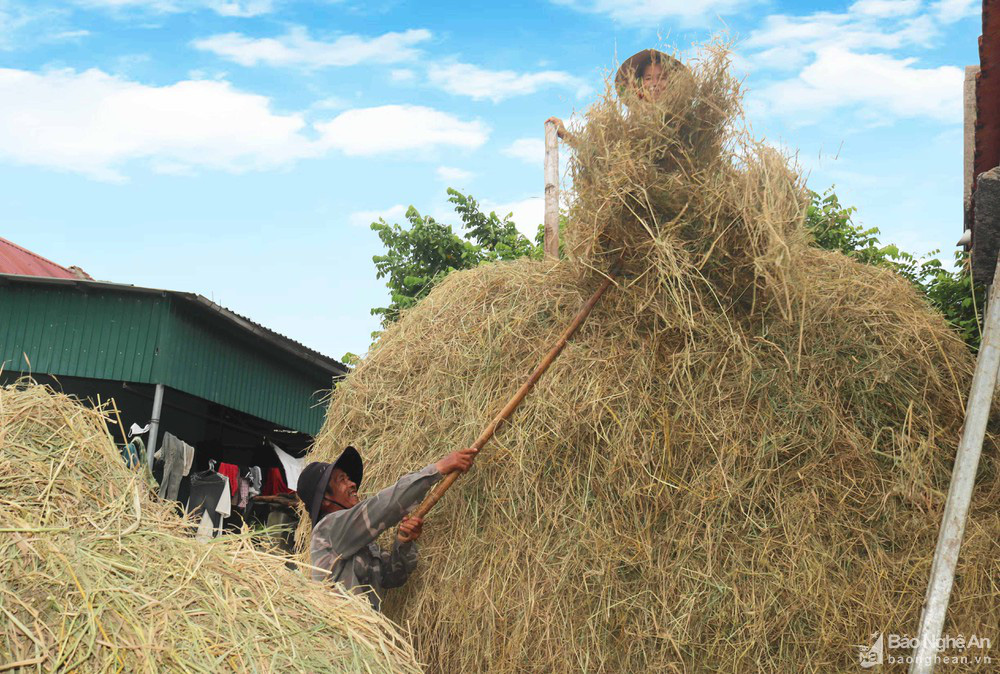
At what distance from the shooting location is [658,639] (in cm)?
445

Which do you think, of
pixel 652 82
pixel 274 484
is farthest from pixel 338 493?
pixel 274 484

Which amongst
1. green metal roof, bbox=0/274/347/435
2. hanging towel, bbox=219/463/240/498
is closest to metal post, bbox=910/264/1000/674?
green metal roof, bbox=0/274/347/435

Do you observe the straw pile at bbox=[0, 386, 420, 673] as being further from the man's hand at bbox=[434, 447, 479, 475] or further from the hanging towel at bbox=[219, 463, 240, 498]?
the hanging towel at bbox=[219, 463, 240, 498]

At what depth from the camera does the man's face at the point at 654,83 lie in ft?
17.4

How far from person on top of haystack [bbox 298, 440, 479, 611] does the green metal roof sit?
26.2ft

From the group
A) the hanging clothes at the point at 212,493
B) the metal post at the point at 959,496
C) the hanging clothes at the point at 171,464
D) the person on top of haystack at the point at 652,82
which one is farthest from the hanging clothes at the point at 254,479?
the metal post at the point at 959,496

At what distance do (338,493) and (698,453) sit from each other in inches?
88.2

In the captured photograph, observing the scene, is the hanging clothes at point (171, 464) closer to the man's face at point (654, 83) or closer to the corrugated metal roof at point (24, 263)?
the corrugated metal roof at point (24, 263)

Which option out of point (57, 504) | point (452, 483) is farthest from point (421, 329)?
point (57, 504)

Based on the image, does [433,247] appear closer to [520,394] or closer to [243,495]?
[243,495]

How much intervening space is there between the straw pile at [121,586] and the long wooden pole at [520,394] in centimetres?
161

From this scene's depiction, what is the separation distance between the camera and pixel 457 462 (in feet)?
16.0

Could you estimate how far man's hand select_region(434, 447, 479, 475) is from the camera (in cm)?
488

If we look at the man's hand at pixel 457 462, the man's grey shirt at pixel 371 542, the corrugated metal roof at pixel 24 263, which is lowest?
the man's grey shirt at pixel 371 542
